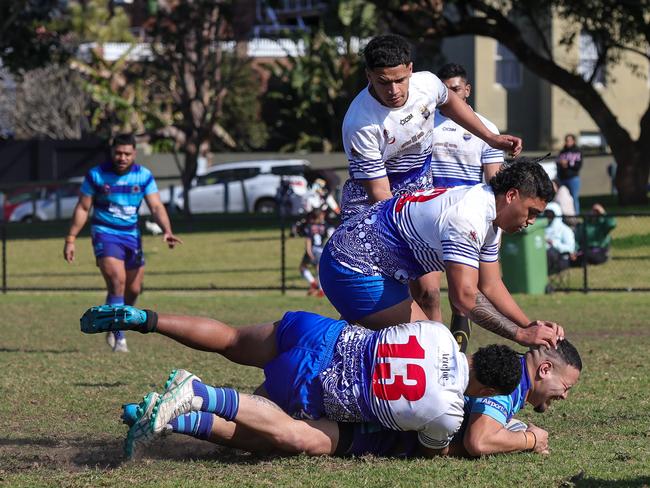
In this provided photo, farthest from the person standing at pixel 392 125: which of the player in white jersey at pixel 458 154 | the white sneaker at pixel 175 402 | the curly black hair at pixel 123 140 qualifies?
the curly black hair at pixel 123 140

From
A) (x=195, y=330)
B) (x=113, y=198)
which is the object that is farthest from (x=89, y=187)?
(x=195, y=330)

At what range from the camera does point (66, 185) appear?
30922mm

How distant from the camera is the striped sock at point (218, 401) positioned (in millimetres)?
5684

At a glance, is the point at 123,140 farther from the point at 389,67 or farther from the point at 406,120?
the point at 389,67

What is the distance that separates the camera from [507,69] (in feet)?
143

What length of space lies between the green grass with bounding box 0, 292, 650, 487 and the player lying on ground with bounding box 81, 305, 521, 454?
0.28 metres

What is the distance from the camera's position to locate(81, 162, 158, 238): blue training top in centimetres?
1073

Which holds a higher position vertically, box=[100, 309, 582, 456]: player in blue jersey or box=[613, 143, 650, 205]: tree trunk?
box=[613, 143, 650, 205]: tree trunk

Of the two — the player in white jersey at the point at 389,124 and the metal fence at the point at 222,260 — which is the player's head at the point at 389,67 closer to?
the player in white jersey at the point at 389,124

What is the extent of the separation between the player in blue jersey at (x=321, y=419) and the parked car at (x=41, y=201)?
999 inches

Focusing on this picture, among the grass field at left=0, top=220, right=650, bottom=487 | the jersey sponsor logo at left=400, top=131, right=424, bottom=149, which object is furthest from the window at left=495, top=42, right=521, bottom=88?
the jersey sponsor logo at left=400, top=131, right=424, bottom=149

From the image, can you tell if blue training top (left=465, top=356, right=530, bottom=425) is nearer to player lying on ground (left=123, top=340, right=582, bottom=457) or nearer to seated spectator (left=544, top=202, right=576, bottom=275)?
player lying on ground (left=123, top=340, right=582, bottom=457)

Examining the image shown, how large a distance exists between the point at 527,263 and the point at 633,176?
12.2 m

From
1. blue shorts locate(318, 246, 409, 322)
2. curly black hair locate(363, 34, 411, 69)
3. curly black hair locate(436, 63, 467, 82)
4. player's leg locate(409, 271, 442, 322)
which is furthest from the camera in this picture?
curly black hair locate(436, 63, 467, 82)
